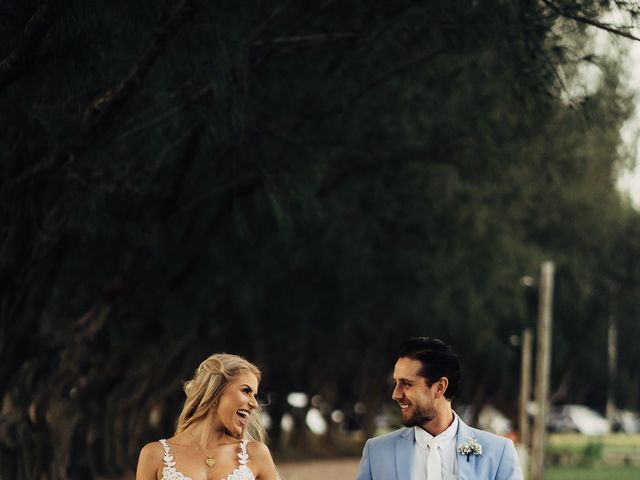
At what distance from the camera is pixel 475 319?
33688mm

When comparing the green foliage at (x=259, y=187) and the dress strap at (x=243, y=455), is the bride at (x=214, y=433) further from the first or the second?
the green foliage at (x=259, y=187)

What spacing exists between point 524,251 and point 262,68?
20.5 meters

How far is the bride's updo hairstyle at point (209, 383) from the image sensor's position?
759cm

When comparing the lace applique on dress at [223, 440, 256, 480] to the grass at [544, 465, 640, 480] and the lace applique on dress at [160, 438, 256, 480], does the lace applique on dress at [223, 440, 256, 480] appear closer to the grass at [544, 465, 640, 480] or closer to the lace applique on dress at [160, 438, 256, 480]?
the lace applique on dress at [160, 438, 256, 480]

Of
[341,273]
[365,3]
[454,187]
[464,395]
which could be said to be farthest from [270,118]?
[464,395]

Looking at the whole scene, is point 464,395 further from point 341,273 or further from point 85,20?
point 85,20

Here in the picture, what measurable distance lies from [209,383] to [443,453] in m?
1.17

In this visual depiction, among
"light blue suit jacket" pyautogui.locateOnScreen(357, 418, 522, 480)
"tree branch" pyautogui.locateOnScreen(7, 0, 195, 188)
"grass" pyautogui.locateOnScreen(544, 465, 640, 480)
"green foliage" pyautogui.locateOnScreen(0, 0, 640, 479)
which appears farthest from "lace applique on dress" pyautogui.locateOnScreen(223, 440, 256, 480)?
"grass" pyautogui.locateOnScreen(544, 465, 640, 480)

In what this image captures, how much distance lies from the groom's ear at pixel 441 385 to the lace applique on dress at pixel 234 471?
3.22 ft

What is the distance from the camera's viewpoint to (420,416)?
24.7ft

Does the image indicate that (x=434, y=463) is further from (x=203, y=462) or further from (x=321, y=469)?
(x=321, y=469)

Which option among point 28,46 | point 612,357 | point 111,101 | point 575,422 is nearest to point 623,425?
point 575,422

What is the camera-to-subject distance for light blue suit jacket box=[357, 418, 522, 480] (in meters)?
7.49

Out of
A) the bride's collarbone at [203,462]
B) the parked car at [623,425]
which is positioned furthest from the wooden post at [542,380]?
the parked car at [623,425]
